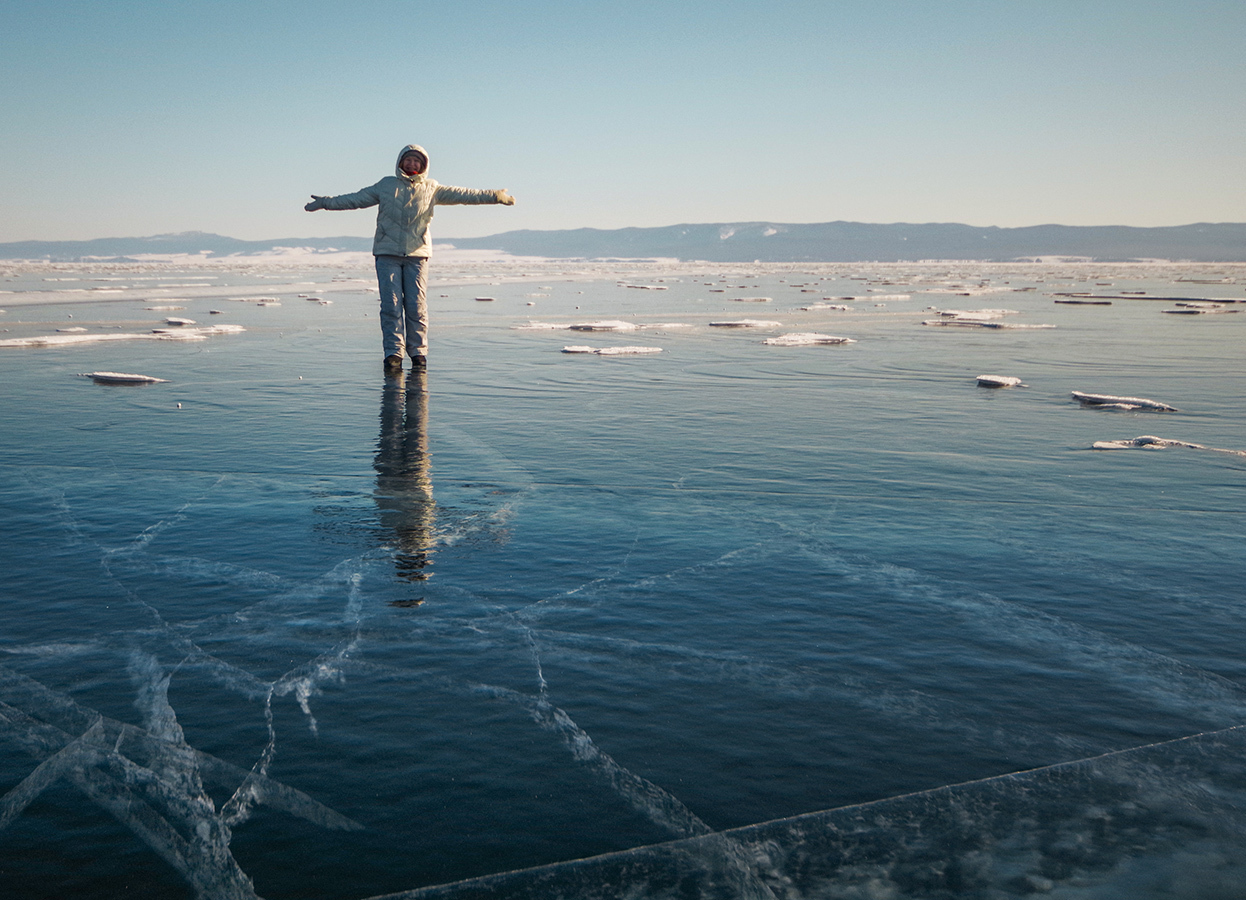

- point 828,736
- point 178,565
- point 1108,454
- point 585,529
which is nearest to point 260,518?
point 178,565

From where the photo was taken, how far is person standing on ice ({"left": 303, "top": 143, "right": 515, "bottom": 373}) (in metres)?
11.0

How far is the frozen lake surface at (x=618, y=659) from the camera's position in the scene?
2363 mm

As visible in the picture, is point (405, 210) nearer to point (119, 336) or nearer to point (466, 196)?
point (466, 196)

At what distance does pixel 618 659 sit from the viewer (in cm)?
349

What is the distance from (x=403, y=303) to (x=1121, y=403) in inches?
308

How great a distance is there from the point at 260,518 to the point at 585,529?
1.78m

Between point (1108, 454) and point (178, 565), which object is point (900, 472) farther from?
point (178, 565)

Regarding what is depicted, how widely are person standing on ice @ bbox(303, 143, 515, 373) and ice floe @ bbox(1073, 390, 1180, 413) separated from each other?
6482 millimetres

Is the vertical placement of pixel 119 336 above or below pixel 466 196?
below

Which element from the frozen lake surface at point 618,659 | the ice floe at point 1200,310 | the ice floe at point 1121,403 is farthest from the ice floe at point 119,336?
the ice floe at point 1200,310

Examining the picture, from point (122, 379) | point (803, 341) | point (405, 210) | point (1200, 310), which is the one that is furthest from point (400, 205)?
point (1200, 310)

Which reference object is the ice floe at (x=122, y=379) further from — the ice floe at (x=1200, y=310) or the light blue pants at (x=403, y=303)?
the ice floe at (x=1200, y=310)

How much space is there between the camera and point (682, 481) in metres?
6.36

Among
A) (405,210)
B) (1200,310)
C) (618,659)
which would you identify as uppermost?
(405,210)
